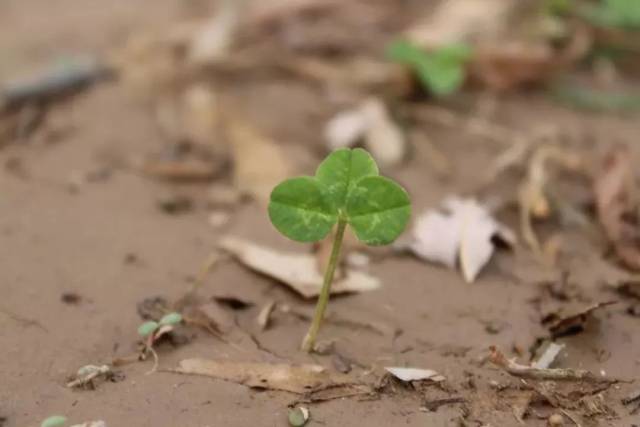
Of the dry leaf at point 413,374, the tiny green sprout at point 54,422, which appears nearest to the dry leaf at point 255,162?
the dry leaf at point 413,374

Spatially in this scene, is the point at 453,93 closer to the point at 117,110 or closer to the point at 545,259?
the point at 545,259

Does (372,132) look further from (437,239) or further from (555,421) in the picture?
(555,421)

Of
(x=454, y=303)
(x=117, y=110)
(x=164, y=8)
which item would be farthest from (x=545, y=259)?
(x=164, y=8)

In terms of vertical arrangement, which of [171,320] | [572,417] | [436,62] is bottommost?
[572,417]

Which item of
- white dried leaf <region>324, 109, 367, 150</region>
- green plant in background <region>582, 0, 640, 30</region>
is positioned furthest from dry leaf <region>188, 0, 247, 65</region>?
green plant in background <region>582, 0, 640, 30</region>

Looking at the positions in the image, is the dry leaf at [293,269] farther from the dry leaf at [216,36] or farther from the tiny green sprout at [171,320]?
the dry leaf at [216,36]

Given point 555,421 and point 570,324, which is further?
point 570,324

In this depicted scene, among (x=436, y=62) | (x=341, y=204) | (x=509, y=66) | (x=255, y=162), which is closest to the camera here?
(x=341, y=204)

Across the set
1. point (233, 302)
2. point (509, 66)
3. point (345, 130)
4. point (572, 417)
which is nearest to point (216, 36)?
point (345, 130)
